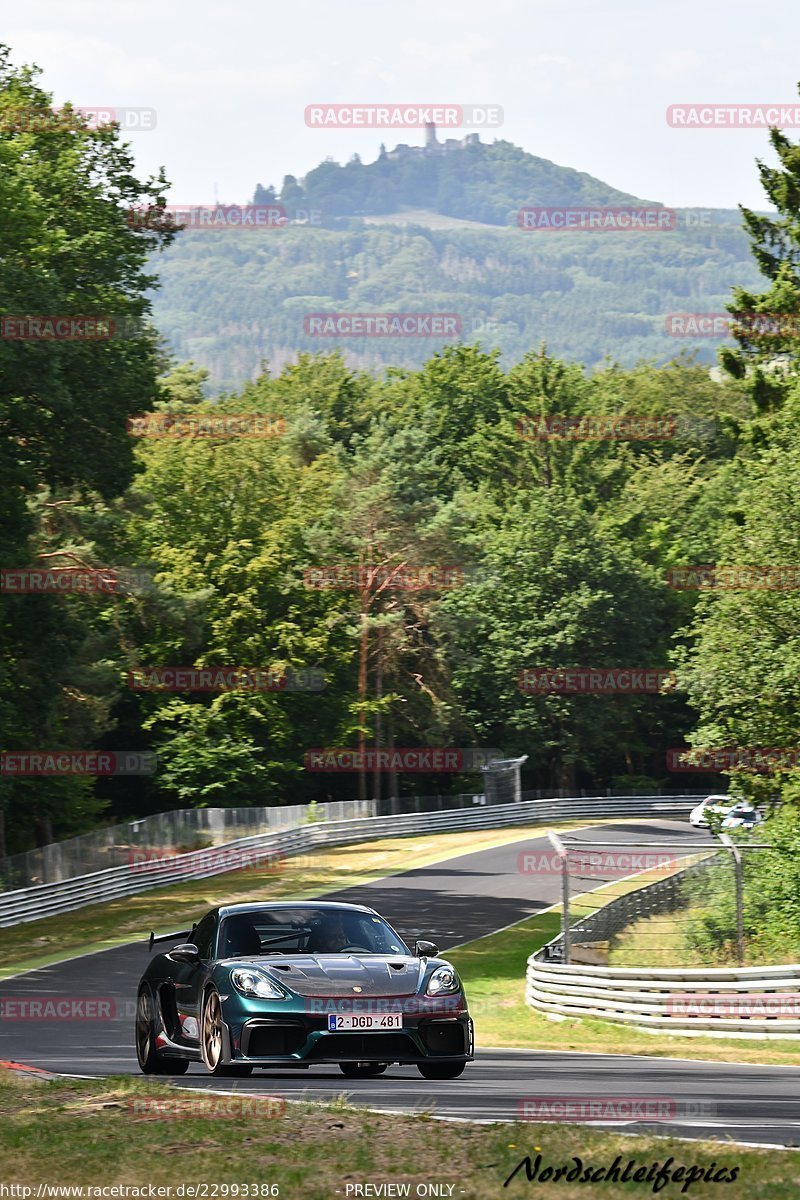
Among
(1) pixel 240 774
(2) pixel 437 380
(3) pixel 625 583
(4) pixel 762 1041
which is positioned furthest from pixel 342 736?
(4) pixel 762 1041

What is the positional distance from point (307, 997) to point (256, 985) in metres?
0.40

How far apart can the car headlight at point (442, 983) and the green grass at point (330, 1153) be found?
73.0 inches

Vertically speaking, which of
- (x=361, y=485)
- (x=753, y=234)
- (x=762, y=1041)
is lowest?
(x=762, y=1041)

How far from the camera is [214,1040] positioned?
12484 mm

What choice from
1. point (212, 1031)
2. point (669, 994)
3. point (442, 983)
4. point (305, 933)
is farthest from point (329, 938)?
point (669, 994)

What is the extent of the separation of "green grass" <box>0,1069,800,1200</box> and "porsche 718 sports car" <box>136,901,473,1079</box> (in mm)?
1336

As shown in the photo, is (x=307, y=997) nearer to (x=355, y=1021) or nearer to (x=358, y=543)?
(x=355, y=1021)

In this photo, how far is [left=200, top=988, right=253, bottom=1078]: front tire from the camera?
12.3m

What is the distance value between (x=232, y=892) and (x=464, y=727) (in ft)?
114

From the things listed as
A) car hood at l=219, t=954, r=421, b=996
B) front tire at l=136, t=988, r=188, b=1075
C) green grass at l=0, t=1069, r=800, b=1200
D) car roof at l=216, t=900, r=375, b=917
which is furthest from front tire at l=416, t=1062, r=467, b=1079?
green grass at l=0, t=1069, r=800, b=1200

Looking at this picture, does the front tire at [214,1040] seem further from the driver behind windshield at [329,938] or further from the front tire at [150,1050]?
the front tire at [150,1050]

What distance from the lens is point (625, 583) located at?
83375 millimetres

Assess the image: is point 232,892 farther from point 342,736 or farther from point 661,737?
point 661,737

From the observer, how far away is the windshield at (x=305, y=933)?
13.1 metres
